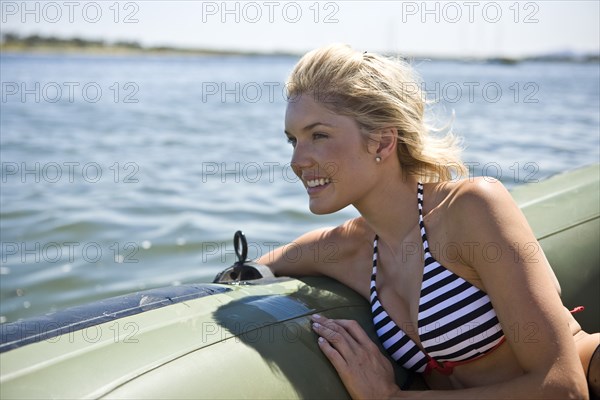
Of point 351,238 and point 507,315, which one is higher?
point 351,238

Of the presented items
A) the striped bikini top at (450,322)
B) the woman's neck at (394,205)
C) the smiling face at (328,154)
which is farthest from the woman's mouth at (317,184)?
the striped bikini top at (450,322)

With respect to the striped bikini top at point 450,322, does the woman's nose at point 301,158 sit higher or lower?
higher

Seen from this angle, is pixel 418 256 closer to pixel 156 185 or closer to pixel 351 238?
pixel 351 238

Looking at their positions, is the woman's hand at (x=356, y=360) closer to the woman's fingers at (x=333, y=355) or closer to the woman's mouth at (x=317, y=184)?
the woman's fingers at (x=333, y=355)

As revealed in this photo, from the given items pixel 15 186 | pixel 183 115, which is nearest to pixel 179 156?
pixel 15 186

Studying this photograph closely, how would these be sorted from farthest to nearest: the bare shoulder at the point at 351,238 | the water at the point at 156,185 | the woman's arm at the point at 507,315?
the water at the point at 156,185, the bare shoulder at the point at 351,238, the woman's arm at the point at 507,315

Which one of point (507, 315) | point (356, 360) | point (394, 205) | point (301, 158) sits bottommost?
point (356, 360)

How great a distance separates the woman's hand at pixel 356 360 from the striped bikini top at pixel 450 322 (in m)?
0.13

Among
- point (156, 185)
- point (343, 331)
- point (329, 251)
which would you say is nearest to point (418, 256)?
point (343, 331)

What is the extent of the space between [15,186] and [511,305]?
19.6 feet

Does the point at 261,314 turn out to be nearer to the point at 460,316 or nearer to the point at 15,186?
the point at 460,316

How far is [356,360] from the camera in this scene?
179 cm

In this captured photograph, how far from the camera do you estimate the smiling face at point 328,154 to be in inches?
75.2

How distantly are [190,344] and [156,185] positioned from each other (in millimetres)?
5420
